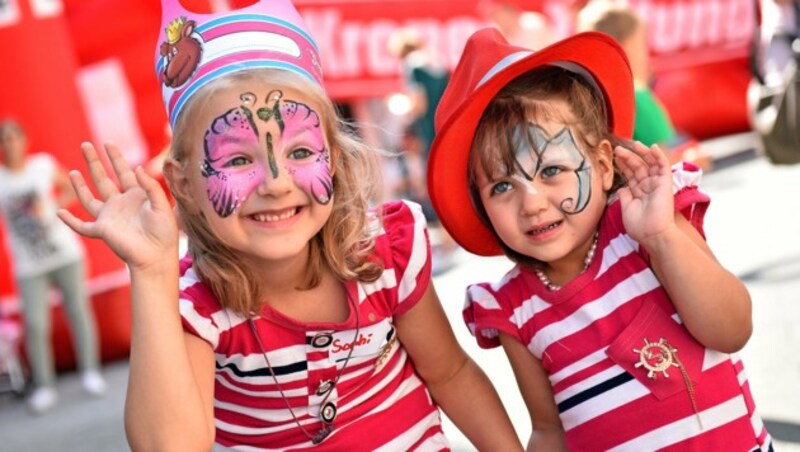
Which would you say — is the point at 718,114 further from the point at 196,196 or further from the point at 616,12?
the point at 196,196

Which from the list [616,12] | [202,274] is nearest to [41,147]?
[616,12]

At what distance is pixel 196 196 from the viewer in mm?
2197

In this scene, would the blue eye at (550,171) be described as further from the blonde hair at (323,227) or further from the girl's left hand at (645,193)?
the blonde hair at (323,227)

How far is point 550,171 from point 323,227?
50cm

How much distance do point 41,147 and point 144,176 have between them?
4.92 metres

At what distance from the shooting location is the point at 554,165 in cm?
221

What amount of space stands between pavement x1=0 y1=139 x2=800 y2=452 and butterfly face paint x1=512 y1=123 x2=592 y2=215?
548mm

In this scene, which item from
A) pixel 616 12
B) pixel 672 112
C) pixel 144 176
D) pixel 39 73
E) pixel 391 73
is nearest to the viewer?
pixel 144 176

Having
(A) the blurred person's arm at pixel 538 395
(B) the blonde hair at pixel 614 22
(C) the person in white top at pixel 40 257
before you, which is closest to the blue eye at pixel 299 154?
(A) the blurred person's arm at pixel 538 395

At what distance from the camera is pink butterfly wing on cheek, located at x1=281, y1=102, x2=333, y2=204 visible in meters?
2.14

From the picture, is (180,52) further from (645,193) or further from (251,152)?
(645,193)

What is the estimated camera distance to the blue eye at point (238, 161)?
213 centimetres

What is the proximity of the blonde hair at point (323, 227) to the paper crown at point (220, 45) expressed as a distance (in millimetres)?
23

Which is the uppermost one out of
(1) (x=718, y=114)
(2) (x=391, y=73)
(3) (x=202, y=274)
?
(3) (x=202, y=274)
